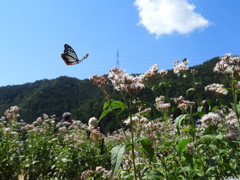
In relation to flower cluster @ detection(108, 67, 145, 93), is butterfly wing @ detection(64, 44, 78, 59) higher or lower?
higher

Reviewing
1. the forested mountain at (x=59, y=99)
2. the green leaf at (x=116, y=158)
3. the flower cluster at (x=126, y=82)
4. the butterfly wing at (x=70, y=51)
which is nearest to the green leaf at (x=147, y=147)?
the green leaf at (x=116, y=158)

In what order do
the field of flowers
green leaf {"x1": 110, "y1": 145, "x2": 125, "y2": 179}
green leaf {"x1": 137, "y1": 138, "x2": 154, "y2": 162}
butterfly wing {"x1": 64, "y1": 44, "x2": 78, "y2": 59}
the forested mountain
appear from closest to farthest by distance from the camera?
green leaf {"x1": 110, "y1": 145, "x2": 125, "y2": 179} → green leaf {"x1": 137, "y1": 138, "x2": 154, "y2": 162} → the field of flowers → butterfly wing {"x1": 64, "y1": 44, "x2": 78, "y2": 59} → the forested mountain

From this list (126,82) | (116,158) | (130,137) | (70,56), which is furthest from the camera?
(70,56)

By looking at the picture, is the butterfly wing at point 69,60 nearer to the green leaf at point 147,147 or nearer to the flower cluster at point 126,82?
the flower cluster at point 126,82

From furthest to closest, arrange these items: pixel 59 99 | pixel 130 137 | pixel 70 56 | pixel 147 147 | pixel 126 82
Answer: pixel 59 99 < pixel 70 56 < pixel 130 137 < pixel 126 82 < pixel 147 147

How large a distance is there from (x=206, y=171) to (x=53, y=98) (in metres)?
74.8

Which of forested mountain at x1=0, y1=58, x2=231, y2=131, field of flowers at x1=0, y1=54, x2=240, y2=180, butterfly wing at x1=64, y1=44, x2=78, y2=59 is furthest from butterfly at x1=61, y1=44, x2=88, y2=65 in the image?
forested mountain at x1=0, y1=58, x2=231, y2=131

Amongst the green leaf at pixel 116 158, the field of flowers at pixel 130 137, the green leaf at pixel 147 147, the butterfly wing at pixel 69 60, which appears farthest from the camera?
the butterfly wing at pixel 69 60

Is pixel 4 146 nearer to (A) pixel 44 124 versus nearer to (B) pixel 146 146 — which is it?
(A) pixel 44 124

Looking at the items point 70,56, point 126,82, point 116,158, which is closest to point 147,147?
point 116,158

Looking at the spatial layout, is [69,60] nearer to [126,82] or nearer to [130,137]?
[130,137]

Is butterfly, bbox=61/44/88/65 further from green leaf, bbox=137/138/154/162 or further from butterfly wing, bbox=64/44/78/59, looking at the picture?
green leaf, bbox=137/138/154/162

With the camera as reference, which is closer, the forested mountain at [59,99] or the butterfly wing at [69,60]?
the butterfly wing at [69,60]

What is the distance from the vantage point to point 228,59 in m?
3.75
